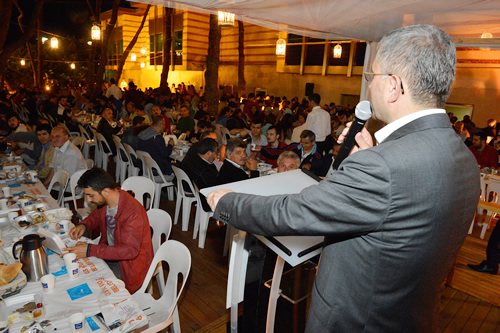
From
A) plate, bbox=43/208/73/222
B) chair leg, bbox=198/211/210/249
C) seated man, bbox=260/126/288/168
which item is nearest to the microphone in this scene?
plate, bbox=43/208/73/222

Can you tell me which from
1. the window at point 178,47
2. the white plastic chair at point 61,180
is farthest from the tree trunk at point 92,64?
the white plastic chair at point 61,180

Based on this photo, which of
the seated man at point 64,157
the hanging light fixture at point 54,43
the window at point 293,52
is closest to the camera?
the seated man at point 64,157

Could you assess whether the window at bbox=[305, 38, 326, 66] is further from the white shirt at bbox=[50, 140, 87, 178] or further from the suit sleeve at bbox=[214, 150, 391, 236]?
the suit sleeve at bbox=[214, 150, 391, 236]

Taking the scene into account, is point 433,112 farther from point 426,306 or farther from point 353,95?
point 353,95

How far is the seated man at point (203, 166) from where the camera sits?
4141 millimetres

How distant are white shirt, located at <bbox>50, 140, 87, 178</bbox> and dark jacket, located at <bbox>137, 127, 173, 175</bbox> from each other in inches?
42.9

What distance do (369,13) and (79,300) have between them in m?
2.74

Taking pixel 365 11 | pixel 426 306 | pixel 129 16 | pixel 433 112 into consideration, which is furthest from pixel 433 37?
pixel 129 16

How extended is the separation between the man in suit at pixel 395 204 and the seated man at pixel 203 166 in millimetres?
3117

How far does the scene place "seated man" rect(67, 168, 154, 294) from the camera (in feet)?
7.84

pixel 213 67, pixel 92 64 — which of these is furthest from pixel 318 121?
pixel 92 64

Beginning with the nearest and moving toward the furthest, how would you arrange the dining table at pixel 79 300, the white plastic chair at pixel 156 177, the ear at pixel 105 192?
the dining table at pixel 79 300
the ear at pixel 105 192
the white plastic chair at pixel 156 177

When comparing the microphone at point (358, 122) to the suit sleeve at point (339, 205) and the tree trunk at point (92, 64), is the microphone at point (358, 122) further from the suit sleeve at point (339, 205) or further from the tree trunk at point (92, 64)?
the tree trunk at point (92, 64)

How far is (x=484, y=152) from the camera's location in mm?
5711
